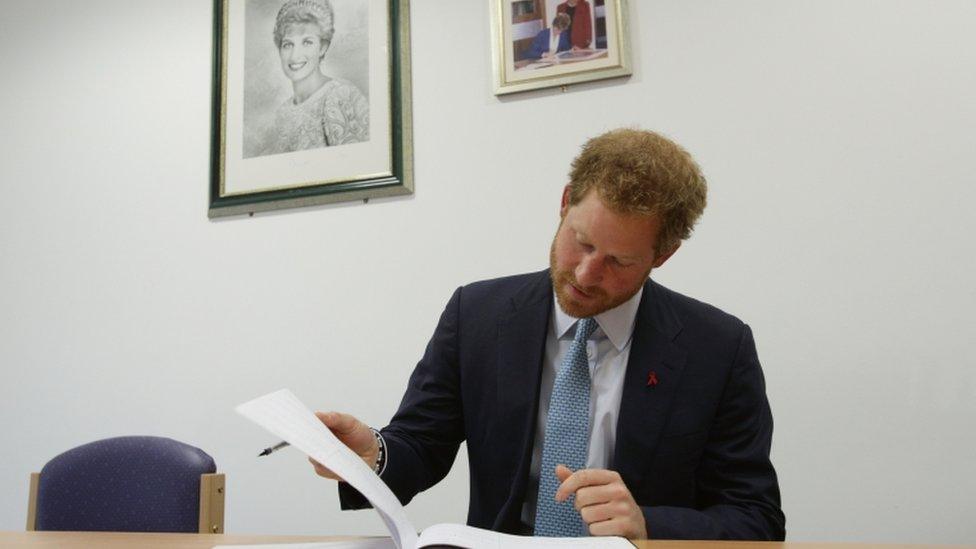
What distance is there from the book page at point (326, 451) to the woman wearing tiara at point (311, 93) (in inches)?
66.8

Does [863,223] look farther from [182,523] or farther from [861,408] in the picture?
[182,523]

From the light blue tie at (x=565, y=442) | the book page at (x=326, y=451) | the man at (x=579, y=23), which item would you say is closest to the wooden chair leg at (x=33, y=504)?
the book page at (x=326, y=451)

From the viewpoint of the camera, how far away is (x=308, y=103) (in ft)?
8.99

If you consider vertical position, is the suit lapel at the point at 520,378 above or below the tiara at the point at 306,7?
below

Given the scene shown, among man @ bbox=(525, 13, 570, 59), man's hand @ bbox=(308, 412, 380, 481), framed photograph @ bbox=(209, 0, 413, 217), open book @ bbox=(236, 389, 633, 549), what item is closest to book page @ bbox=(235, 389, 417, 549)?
open book @ bbox=(236, 389, 633, 549)

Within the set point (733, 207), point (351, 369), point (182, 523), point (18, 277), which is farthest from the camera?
point (18, 277)

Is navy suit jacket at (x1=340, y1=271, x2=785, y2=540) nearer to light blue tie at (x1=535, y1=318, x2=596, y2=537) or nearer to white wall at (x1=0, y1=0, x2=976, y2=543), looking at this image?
light blue tie at (x1=535, y1=318, x2=596, y2=537)

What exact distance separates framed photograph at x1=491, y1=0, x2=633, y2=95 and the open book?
1.64 metres

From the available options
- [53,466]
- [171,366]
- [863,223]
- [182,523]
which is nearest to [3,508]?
[171,366]

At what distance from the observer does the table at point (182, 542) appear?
3.54 ft

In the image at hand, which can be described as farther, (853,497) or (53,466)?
(853,497)

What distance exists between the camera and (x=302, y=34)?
9.14ft

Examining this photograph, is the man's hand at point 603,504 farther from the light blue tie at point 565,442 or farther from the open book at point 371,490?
the light blue tie at point 565,442

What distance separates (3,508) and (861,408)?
9.56 feet
